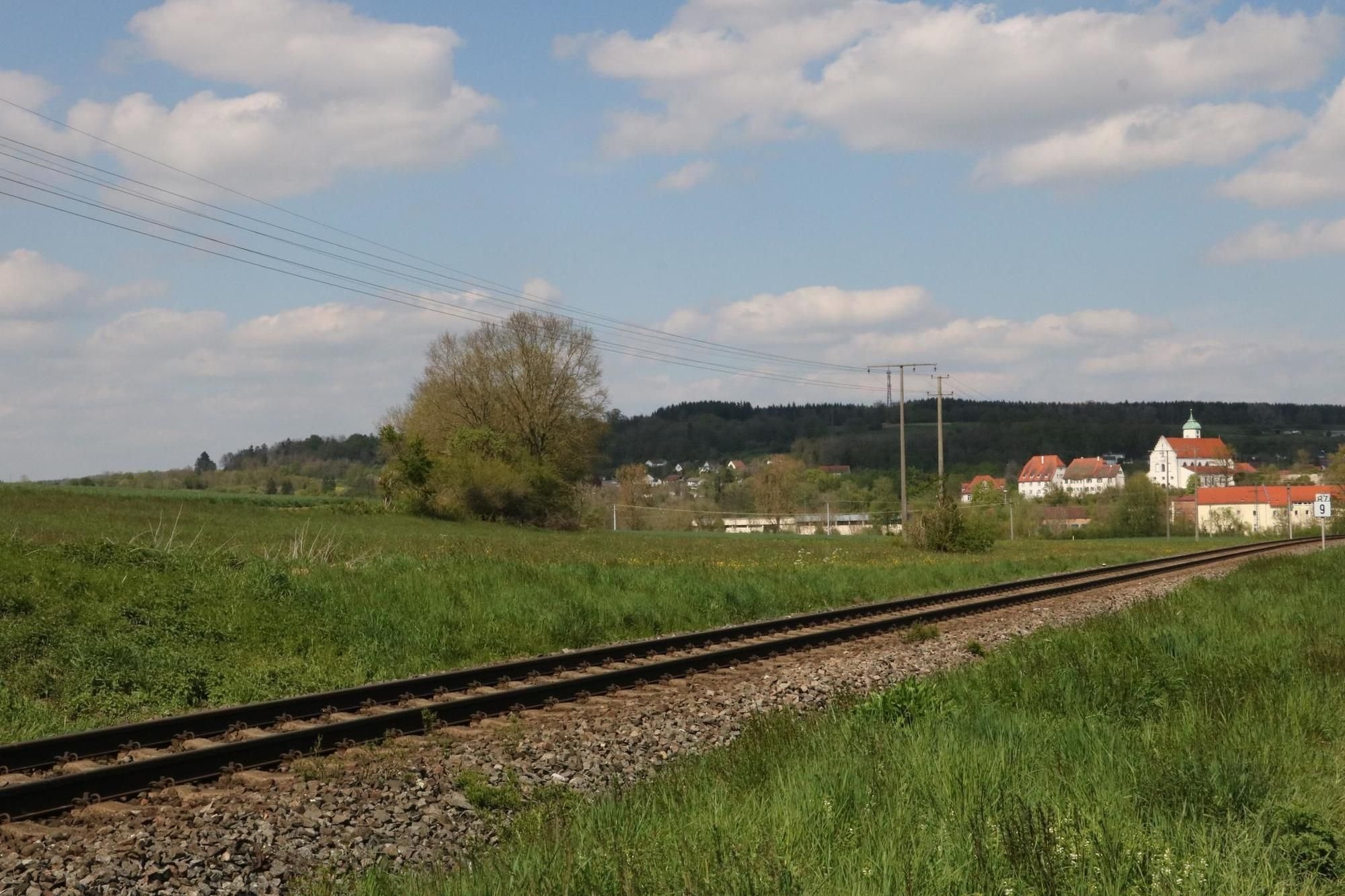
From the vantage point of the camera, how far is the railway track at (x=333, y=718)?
28.3 feet

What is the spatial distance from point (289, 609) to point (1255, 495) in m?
153

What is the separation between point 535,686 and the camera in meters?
12.6

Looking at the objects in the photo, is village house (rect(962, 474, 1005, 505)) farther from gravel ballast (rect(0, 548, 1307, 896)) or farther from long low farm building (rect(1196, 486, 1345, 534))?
gravel ballast (rect(0, 548, 1307, 896))

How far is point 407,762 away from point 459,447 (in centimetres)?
6921

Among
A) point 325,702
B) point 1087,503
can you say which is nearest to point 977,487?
A: point 1087,503

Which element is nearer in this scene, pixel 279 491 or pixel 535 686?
pixel 535 686

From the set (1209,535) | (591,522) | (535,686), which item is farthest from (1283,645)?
(1209,535)

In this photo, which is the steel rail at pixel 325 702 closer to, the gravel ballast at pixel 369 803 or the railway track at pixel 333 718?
the railway track at pixel 333 718

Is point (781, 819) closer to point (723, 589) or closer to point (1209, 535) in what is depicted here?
point (723, 589)

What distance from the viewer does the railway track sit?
8617mm

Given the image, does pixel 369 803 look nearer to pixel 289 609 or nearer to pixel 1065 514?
pixel 289 609

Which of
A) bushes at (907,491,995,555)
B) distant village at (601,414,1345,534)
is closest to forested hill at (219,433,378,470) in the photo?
distant village at (601,414,1345,534)

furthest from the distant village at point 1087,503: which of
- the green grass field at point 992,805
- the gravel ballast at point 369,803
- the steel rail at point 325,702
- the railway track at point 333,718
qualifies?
the green grass field at point 992,805

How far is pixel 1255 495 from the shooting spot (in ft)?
487
